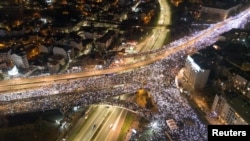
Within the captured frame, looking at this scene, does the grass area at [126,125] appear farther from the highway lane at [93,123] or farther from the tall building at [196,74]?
the tall building at [196,74]

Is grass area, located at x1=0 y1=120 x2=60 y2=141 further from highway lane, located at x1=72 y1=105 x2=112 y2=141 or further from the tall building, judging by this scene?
the tall building

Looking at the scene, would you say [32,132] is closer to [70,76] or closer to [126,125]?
[70,76]

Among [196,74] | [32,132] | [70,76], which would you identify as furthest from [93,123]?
[196,74]

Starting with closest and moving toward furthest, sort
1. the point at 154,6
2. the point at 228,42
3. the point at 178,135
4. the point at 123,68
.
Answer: the point at 178,135, the point at 123,68, the point at 228,42, the point at 154,6

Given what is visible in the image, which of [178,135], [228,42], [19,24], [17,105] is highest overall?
[19,24]

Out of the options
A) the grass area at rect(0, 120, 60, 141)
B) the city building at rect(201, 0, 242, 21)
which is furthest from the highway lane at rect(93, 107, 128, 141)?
the city building at rect(201, 0, 242, 21)

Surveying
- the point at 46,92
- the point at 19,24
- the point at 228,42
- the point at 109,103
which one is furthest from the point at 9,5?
the point at 228,42

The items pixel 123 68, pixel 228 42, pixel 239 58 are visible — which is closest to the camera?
pixel 123 68

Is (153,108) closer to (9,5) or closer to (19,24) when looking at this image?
(19,24)
